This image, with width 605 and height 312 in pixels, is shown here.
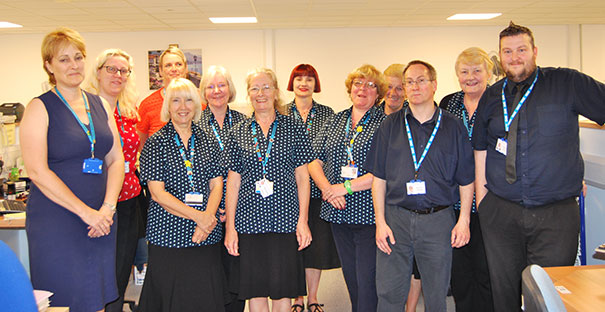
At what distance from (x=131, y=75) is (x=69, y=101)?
2.78ft

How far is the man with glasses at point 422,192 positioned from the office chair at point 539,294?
98 centimetres

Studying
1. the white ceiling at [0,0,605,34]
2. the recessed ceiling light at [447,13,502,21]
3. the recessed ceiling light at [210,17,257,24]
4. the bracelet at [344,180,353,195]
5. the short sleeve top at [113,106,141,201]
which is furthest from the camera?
the recessed ceiling light at [447,13,502,21]

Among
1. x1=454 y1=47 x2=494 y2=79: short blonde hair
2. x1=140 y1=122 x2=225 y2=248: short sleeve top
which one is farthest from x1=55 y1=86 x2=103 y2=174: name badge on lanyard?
x1=454 y1=47 x2=494 y2=79: short blonde hair

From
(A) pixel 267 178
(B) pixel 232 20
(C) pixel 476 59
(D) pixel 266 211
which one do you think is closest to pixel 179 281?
(D) pixel 266 211

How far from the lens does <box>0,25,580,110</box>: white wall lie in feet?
33.0

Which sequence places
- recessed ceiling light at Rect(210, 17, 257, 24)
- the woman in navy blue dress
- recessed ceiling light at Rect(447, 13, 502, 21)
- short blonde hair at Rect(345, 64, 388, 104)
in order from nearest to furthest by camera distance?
the woman in navy blue dress, short blonde hair at Rect(345, 64, 388, 104), recessed ceiling light at Rect(210, 17, 257, 24), recessed ceiling light at Rect(447, 13, 502, 21)

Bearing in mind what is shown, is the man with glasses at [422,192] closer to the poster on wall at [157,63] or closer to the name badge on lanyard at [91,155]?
the name badge on lanyard at [91,155]

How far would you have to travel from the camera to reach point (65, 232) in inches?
84.8

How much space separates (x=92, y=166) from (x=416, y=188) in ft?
5.39

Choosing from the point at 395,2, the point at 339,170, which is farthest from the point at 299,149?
the point at 395,2

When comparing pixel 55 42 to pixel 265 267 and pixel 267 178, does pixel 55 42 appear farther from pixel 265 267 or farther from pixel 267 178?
pixel 265 267

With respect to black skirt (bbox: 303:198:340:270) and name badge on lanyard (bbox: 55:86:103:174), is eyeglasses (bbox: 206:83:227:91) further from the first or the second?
black skirt (bbox: 303:198:340:270)

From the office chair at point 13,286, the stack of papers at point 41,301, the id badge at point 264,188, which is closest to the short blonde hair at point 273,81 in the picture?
the id badge at point 264,188

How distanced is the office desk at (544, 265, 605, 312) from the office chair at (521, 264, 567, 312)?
269 millimetres
